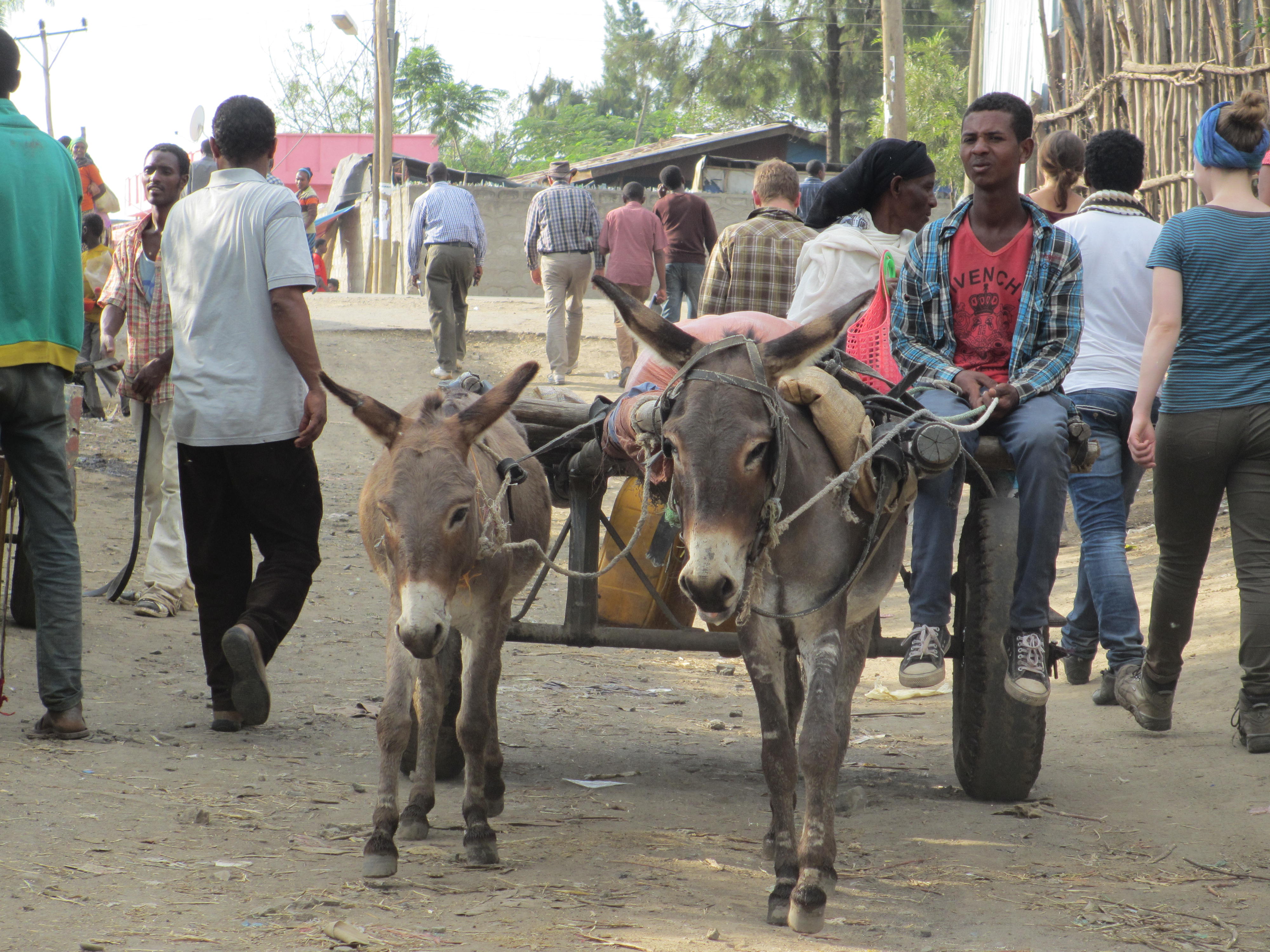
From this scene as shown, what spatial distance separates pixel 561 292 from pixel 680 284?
1.40 metres

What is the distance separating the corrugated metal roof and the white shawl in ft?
90.2

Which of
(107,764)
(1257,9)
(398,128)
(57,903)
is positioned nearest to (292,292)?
(107,764)

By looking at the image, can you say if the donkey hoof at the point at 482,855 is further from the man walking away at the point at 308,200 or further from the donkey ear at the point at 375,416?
the man walking away at the point at 308,200

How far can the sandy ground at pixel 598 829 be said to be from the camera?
342 cm

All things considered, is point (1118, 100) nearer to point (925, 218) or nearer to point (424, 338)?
point (925, 218)

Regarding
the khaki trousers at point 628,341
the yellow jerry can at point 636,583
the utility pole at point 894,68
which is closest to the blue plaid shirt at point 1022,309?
the yellow jerry can at point 636,583

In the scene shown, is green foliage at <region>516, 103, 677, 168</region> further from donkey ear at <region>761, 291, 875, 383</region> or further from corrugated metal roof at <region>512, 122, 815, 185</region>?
donkey ear at <region>761, 291, 875, 383</region>

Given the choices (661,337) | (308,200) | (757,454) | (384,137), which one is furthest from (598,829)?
(384,137)

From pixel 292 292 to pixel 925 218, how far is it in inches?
111

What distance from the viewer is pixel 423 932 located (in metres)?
3.37

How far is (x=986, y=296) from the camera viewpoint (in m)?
4.53

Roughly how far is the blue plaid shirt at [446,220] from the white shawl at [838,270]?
29.9 ft

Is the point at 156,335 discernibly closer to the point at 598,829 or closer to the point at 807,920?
the point at 598,829

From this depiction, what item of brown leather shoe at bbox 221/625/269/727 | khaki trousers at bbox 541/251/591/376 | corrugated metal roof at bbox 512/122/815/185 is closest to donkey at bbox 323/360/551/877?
brown leather shoe at bbox 221/625/269/727
